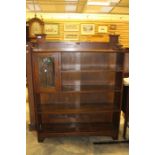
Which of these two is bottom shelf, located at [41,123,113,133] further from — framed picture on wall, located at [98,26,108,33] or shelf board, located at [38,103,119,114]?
framed picture on wall, located at [98,26,108,33]

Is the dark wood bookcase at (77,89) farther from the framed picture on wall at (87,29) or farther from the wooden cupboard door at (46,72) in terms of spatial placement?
the framed picture on wall at (87,29)

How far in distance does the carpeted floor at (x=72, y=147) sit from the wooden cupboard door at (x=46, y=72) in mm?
796

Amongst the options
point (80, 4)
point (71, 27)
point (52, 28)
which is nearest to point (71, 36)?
point (71, 27)

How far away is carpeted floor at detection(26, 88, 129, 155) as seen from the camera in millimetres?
2658

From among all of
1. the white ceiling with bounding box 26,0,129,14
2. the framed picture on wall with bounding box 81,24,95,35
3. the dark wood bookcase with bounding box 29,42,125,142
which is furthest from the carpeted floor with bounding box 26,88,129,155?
the framed picture on wall with bounding box 81,24,95,35

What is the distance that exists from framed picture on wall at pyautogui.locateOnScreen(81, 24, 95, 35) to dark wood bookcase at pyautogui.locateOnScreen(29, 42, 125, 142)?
4409 mm

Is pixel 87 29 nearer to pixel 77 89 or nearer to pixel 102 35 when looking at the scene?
pixel 102 35

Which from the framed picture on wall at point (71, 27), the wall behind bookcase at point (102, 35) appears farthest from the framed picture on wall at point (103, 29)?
the framed picture on wall at point (71, 27)

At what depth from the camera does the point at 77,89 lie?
9.48 feet

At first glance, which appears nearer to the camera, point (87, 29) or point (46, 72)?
point (46, 72)

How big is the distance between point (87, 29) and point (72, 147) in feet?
18.1

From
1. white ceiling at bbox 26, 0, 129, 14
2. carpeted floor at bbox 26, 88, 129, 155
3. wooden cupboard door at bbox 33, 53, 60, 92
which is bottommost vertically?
carpeted floor at bbox 26, 88, 129, 155

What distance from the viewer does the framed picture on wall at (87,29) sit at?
24.6 ft
